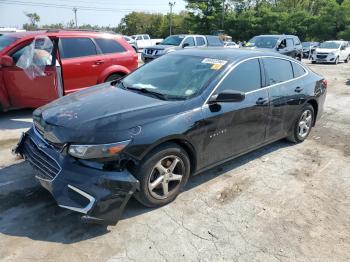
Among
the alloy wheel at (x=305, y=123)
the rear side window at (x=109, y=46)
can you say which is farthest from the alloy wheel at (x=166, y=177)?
the rear side window at (x=109, y=46)

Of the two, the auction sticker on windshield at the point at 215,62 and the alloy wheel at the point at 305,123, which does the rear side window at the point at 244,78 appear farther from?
the alloy wheel at the point at 305,123

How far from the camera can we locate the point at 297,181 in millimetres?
4469

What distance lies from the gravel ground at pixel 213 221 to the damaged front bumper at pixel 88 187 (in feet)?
1.00

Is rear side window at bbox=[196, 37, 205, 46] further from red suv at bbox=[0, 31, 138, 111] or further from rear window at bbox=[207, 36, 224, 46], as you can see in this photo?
red suv at bbox=[0, 31, 138, 111]

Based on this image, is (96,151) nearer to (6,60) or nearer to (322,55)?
(6,60)

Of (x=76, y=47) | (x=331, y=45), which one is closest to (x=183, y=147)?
(x=76, y=47)

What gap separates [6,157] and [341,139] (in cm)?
562

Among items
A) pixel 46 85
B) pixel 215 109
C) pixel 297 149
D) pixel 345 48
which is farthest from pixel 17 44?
pixel 345 48

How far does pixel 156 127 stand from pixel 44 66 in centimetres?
390

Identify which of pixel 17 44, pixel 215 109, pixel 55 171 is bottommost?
pixel 55 171

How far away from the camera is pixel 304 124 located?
19.1 ft

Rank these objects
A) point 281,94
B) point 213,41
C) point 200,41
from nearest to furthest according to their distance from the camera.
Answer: point 281,94 → point 200,41 → point 213,41

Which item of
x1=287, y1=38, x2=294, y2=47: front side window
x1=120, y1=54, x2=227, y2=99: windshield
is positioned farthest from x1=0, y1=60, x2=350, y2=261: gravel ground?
x1=287, y1=38, x2=294, y2=47: front side window

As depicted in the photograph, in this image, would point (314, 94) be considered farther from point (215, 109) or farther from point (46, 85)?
point (46, 85)
